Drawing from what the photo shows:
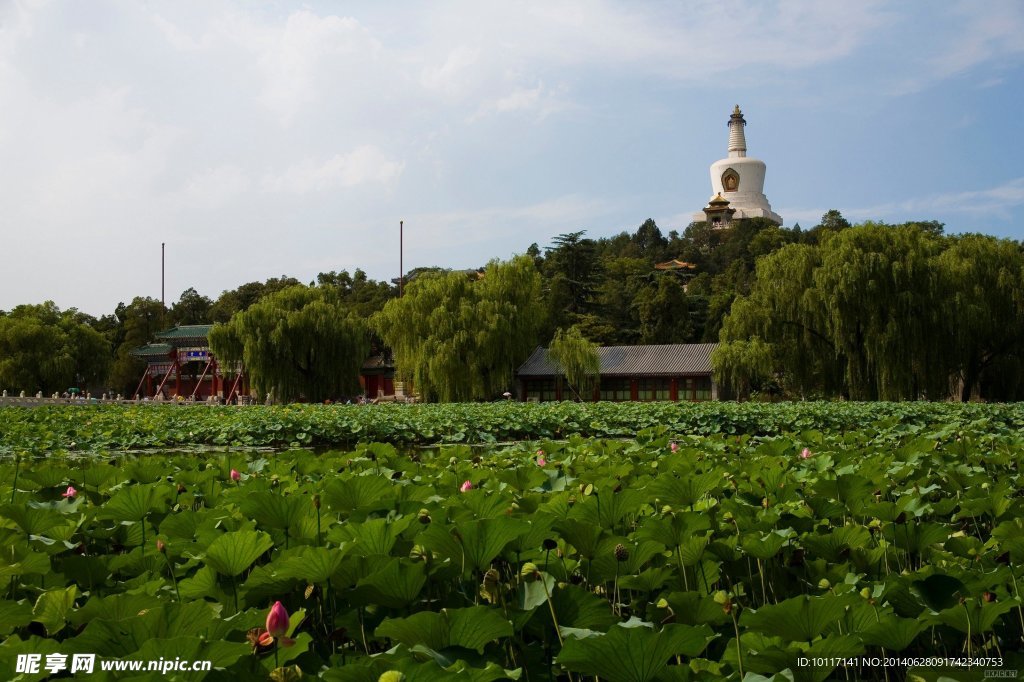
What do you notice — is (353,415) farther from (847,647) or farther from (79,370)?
(79,370)

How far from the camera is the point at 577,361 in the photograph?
81.8 ft

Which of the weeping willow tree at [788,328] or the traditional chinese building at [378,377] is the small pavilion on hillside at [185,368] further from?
the weeping willow tree at [788,328]

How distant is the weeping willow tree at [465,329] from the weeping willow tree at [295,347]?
4.05 ft

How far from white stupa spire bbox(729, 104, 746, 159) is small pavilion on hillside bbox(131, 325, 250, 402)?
143 ft

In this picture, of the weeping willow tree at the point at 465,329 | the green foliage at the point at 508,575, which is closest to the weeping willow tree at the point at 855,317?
the weeping willow tree at the point at 465,329

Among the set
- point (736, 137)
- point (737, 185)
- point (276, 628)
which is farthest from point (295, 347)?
point (736, 137)

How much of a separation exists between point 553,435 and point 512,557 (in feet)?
33.3

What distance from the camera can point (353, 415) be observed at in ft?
37.4

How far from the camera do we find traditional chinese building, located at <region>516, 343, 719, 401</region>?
989 inches

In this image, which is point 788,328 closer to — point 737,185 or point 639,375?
point 639,375

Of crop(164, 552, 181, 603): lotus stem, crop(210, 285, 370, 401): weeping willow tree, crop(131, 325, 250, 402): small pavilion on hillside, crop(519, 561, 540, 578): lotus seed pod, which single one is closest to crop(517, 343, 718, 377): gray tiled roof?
crop(210, 285, 370, 401): weeping willow tree

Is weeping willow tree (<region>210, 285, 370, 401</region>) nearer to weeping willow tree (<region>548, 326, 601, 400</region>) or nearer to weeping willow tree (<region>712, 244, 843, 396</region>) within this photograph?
weeping willow tree (<region>548, 326, 601, 400</region>)

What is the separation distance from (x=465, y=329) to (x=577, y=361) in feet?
11.5

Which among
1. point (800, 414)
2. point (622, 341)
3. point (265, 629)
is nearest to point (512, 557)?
point (265, 629)
